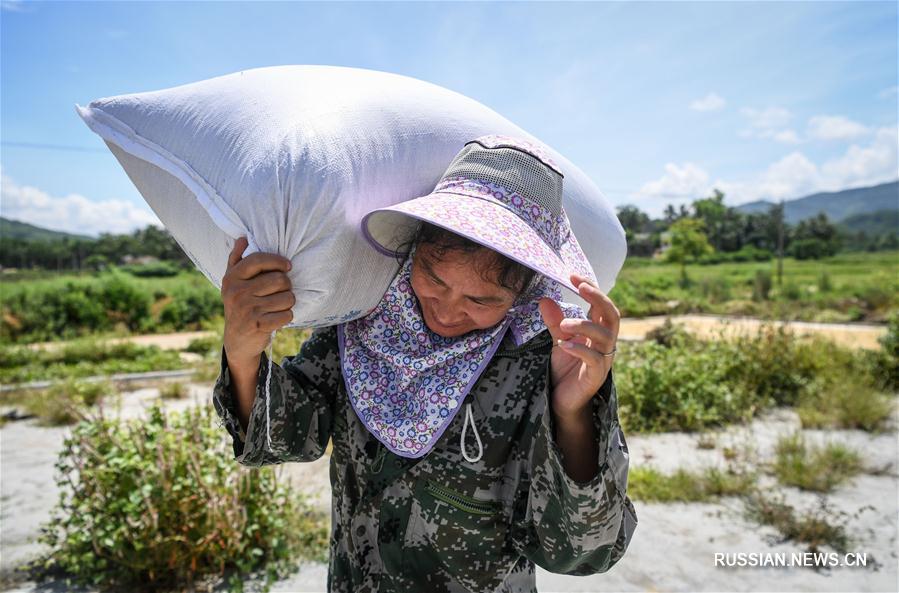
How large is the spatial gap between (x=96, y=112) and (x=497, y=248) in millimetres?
902

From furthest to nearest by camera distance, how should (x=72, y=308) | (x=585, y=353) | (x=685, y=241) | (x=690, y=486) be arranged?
(x=685, y=241), (x=72, y=308), (x=690, y=486), (x=585, y=353)

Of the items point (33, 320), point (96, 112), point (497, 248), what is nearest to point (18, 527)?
point (96, 112)

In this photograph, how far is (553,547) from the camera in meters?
0.95

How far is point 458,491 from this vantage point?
3.49 ft

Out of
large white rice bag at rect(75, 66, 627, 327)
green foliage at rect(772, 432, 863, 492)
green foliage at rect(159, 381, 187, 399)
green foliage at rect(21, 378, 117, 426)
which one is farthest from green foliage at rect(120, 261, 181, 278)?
large white rice bag at rect(75, 66, 627, 327)

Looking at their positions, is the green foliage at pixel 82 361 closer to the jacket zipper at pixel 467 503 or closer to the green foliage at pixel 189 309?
the green foliage at pixel 189 309

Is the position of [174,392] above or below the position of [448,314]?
below

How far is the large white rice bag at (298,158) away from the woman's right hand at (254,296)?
0.13 ft

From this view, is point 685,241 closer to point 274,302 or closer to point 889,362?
point 889,362

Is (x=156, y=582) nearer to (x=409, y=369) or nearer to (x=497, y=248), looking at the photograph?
(x=409, y=369)

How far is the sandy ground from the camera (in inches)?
122

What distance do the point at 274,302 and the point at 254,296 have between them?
3cm

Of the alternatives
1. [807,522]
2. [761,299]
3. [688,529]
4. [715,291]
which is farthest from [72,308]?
[715,291]

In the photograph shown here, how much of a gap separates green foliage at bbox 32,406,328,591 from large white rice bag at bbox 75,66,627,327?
1.97 m
